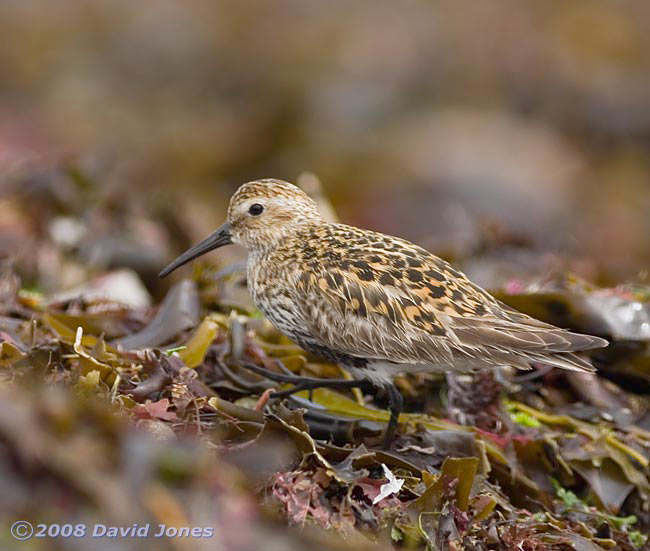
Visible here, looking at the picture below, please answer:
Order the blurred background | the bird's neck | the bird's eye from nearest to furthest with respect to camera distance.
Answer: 1. the bird's neck
2. the bird's eye
3. the blurred background

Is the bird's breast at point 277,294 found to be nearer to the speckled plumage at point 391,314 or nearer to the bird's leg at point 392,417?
the speckled plumage at point 391,314

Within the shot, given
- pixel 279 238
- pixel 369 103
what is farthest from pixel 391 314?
pixel 369 103

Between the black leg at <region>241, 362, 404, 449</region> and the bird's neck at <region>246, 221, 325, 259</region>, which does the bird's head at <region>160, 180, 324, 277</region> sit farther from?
the black leg at <region>241, 362, 404, 449</region>

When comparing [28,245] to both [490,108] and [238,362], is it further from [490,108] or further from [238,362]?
[490,108]

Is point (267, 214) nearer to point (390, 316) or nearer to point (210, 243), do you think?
point (210, 243)

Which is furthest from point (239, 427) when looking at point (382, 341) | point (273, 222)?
point (273, 222)

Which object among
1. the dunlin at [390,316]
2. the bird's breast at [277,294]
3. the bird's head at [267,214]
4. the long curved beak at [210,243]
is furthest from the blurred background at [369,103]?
the dunlin at [390,316]

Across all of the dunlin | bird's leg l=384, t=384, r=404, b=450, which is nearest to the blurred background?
the dunlin
